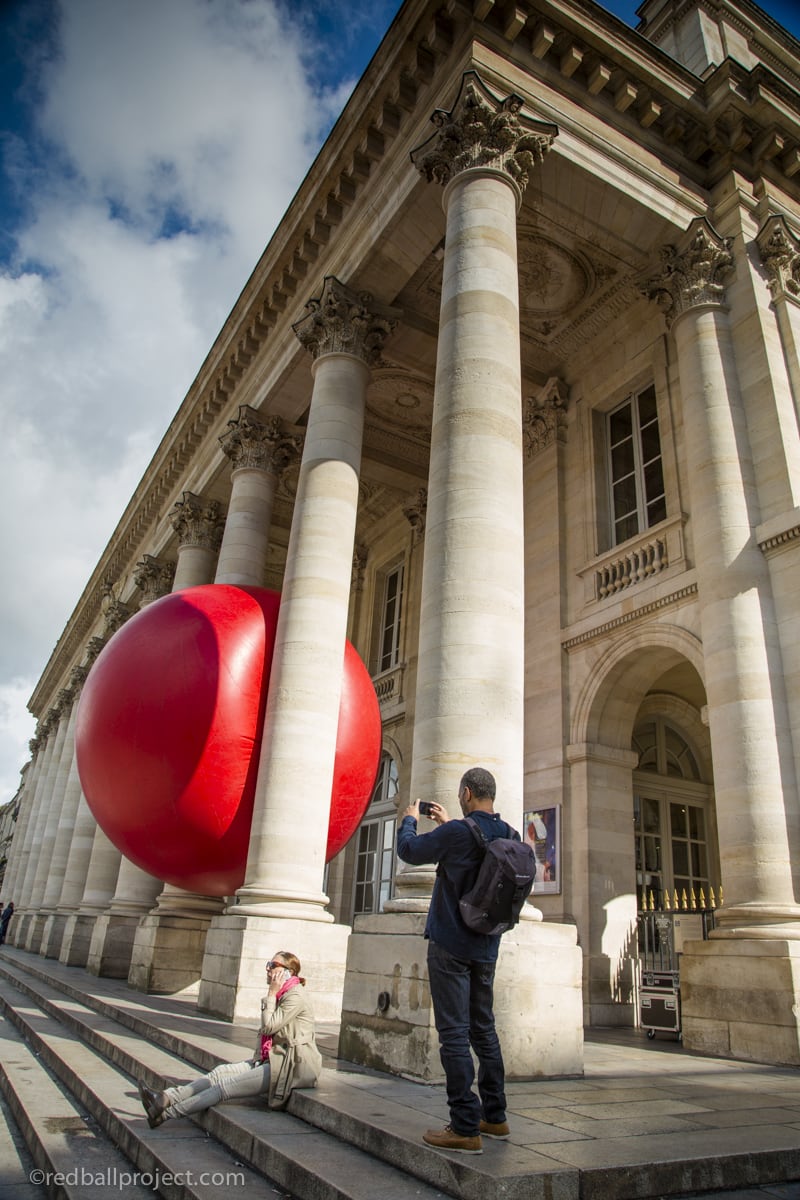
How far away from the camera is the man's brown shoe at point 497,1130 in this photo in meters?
3.85

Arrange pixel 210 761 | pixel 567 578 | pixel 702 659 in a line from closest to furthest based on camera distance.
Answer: pixel 210 761 → pixel 702 659 → pixel 567 578

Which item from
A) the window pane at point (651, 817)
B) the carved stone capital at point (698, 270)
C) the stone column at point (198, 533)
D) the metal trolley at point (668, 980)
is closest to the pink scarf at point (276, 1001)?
the metal trolley at point (668, 980)

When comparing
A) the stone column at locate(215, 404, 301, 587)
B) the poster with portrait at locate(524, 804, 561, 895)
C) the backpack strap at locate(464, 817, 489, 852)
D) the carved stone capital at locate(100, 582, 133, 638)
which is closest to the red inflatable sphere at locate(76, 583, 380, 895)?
the poster with portrait at locate(524, 804, 561, 895)

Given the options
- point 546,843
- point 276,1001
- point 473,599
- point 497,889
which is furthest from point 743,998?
point 497,889

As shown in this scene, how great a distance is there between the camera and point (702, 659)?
1079 centimetres

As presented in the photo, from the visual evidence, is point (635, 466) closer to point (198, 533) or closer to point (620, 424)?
point (620, 424)

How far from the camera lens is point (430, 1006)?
18.6 ft

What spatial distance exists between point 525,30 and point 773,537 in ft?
24.2

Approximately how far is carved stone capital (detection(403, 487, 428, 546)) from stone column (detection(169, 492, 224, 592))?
4370mm

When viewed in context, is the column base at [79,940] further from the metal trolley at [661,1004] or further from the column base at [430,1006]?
the column base at [430,1006]

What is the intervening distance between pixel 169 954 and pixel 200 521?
31.3ft

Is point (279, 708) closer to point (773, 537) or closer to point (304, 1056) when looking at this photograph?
point (304, 1056)

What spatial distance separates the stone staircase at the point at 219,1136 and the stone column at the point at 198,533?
11.9m

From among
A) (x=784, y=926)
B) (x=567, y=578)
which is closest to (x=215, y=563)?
(x=567, y=578)
